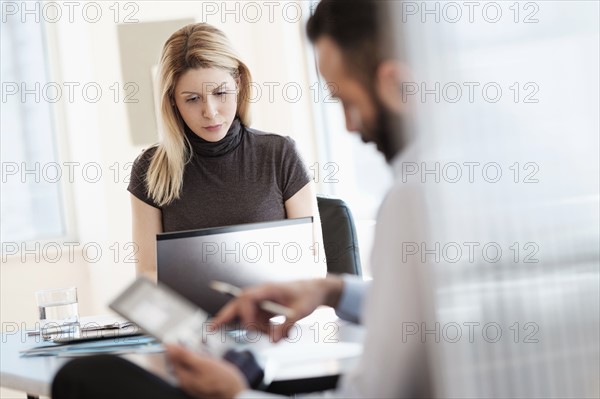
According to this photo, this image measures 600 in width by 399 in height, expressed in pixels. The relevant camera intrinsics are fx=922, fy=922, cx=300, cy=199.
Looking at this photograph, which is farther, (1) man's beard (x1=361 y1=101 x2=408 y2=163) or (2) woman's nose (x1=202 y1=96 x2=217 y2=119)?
(2) woman's nose (x1=202 y1=96 x2=217 y2=119)

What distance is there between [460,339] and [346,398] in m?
0.22

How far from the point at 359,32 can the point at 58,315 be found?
3.88ft

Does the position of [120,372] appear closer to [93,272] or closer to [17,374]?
[17,374]

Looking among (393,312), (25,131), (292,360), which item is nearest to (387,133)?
(393,312)

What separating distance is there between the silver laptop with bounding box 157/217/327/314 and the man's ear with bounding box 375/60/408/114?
2.52 feet

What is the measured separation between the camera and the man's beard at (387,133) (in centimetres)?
125

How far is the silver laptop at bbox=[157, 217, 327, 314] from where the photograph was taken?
1911 millimetres

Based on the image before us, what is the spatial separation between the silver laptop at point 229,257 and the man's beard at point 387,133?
67cm

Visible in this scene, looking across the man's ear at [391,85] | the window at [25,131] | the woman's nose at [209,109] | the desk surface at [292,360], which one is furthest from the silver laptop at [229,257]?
the window at [25,131]

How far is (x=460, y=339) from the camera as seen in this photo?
1072 millimetres

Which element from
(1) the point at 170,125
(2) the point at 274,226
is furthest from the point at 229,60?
(2) the point at 274,226

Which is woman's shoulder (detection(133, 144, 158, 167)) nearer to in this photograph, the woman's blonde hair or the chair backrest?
the woman's blonde hair

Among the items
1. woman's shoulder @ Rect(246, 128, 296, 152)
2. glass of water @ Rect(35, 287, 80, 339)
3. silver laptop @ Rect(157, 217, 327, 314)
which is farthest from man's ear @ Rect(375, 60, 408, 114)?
woman's shoulder @ Rect(246, 128, 296, 152)

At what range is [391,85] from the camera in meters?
1.20
